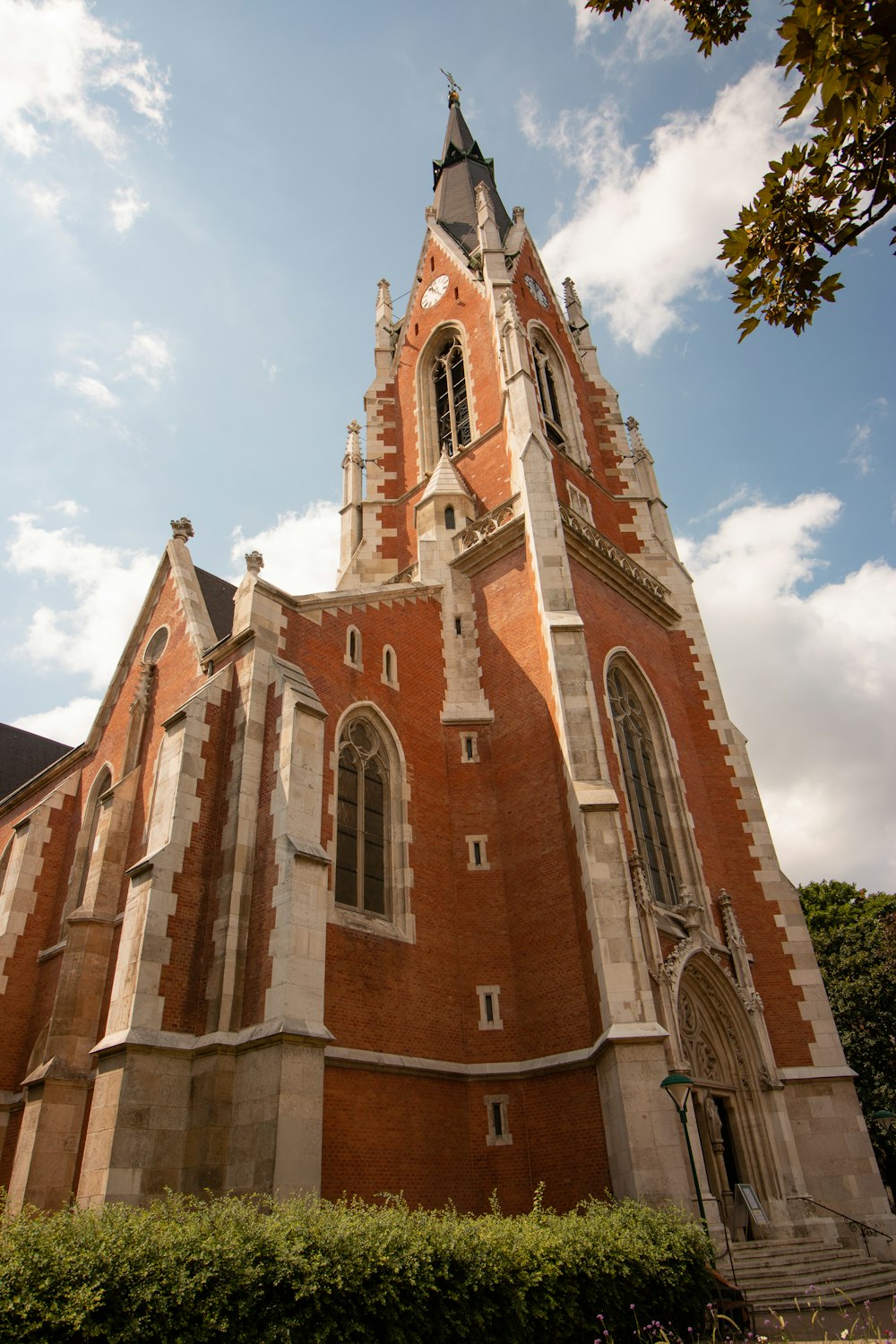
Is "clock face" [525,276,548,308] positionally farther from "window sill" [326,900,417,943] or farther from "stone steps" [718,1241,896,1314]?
"stone steps" [718,1241,896,1314]

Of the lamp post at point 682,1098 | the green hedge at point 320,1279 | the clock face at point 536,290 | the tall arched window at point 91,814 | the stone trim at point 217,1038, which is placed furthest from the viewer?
the clock face at point 536,290

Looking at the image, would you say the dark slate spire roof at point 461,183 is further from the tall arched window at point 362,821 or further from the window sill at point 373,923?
the window sill at point 373,923

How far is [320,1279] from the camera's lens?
6297mm

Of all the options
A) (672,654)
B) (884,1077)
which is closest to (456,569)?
(672,654)

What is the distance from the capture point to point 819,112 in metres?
4.38

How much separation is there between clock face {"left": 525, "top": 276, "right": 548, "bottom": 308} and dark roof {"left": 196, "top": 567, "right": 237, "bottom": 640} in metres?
16.1

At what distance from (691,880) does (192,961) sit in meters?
10.4

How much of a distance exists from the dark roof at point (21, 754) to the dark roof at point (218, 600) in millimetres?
8915

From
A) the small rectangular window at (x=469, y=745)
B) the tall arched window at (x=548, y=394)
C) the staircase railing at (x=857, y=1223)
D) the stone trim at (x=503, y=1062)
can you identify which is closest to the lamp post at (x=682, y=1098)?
the stone trim at (x=503, y=1062)

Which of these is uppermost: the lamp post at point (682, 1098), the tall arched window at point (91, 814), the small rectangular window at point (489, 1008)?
the tall arched window at point (91, 814)

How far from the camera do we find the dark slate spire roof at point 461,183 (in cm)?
3341

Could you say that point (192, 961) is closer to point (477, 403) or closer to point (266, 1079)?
point (266, 1079)

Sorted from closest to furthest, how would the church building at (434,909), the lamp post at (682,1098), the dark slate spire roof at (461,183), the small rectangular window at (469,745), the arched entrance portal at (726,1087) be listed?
the church building at (434,909)
the lamp post at (682,1098)
the arched entrance portal at (726,1087)
the small rectangular window at (469,745)
the dark slate spire roof at (461,183)

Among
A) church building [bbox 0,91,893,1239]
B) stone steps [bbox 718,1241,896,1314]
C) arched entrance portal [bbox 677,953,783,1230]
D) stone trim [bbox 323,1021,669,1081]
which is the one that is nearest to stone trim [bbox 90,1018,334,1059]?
church building [bbox 0,91,893,1239]
